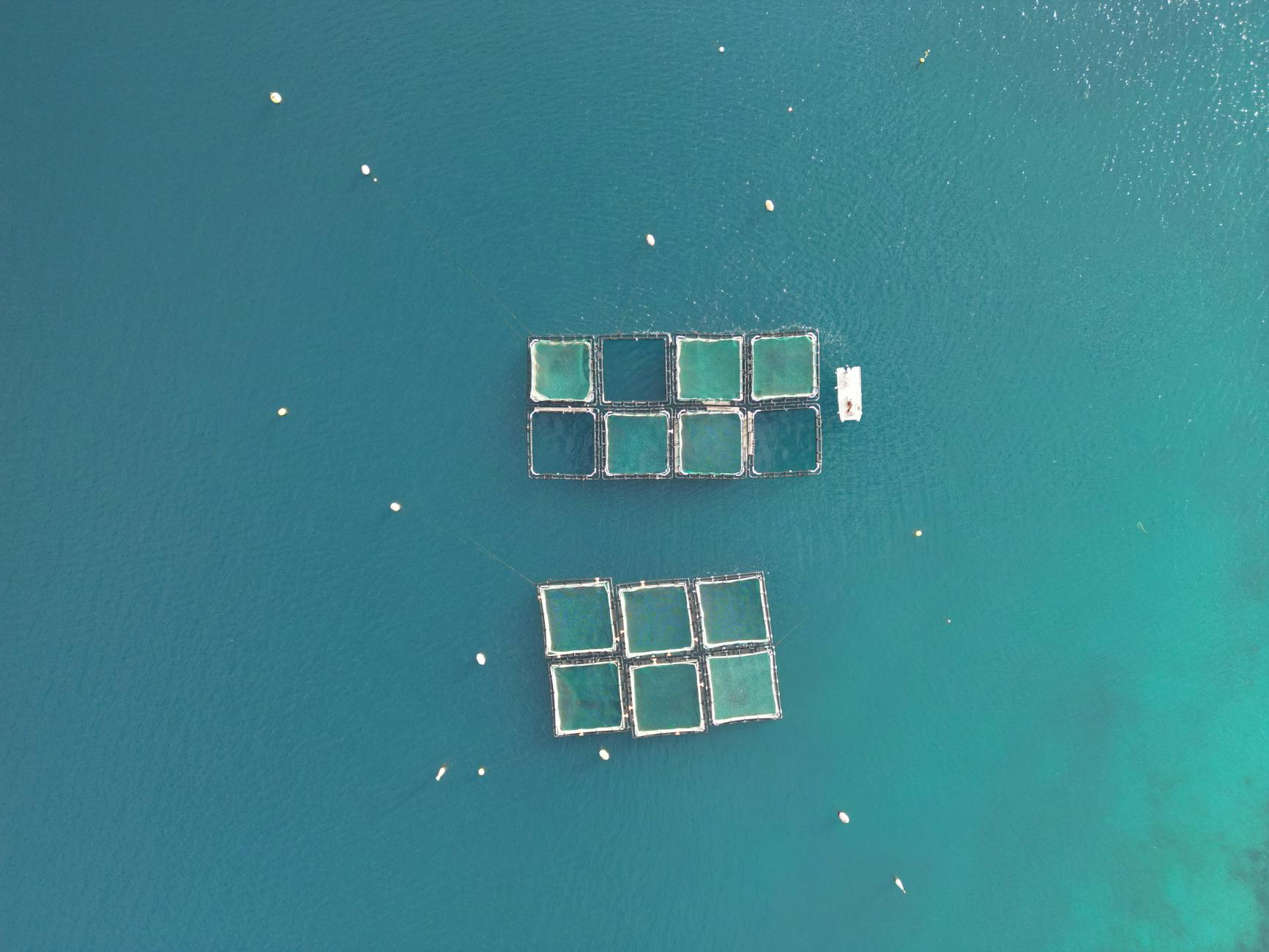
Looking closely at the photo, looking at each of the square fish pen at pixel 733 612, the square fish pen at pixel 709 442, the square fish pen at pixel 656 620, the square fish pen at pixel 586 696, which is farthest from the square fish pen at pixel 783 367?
the square fish pen at pixel 586 696

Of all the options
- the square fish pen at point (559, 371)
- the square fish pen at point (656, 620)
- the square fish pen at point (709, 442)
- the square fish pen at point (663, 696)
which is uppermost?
the square fish pen at point (559, 371)

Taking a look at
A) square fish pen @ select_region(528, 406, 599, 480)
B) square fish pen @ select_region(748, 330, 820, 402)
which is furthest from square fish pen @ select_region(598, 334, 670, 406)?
square fish pen @ select_region(748, 330, 820, 402)

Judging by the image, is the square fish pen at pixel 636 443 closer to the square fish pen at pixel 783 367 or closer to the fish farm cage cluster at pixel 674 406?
the fish farm cage cluster at pixel 674 406

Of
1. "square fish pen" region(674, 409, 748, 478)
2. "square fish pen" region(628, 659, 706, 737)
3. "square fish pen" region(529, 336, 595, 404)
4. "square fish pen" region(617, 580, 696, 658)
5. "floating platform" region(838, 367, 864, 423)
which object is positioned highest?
"square fish pen" region(529, 336, 595, 404)

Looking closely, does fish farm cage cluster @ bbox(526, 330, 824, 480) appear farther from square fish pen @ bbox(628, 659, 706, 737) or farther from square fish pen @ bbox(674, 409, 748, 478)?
square fish pen @ bbox(628, 659, 706, 737)

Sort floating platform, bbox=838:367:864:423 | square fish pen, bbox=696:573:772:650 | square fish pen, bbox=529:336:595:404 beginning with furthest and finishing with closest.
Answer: floating platform, bbox=838:367:864:423 → square fish pen, bbox=696:573:772:650 → square fish pen, bbox=529:336:595:404

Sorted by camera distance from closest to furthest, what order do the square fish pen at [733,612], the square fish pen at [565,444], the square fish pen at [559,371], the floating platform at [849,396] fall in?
the square fish pen at [559,371], the square fish pen at [733,612], the square fish pen at [565,444], the floating platform at [849,396]

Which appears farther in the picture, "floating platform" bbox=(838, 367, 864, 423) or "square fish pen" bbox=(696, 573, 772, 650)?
"floating platform" bbox=(838, 367, 864, 423)
